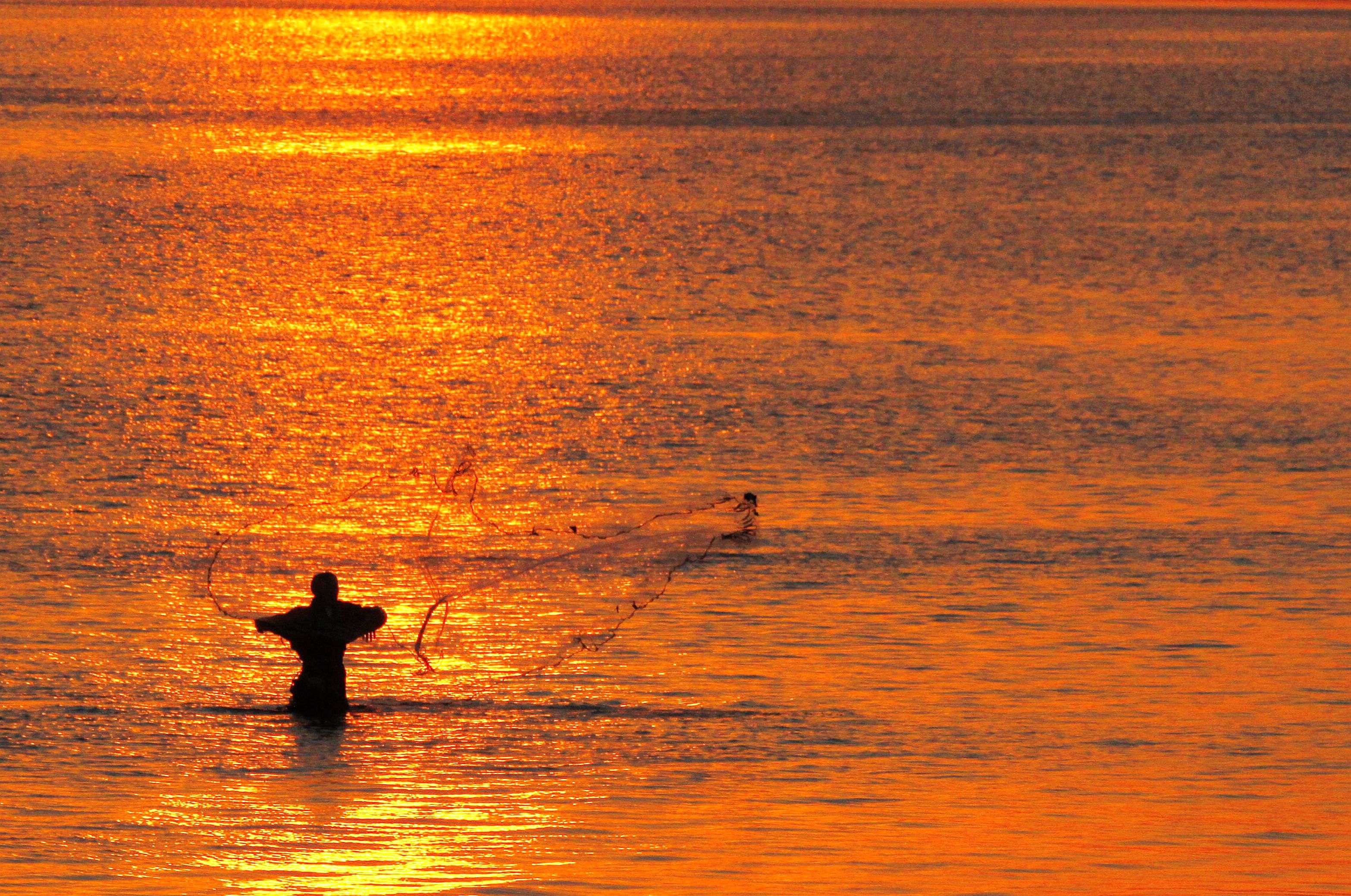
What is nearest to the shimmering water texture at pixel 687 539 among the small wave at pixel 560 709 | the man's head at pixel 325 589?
the small wave at pixel 560 709

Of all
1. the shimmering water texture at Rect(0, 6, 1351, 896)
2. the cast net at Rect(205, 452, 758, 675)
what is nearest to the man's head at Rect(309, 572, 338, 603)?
the shimmering water texture at Rect(0, 6, 1351, 896)

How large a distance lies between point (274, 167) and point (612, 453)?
172ft

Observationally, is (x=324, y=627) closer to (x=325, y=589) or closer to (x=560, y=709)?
(x=325, y=589)

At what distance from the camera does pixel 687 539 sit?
25719mm

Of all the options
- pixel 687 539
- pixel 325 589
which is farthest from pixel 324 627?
pixel 687 539

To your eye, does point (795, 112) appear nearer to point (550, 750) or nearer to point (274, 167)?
point (274, 167)

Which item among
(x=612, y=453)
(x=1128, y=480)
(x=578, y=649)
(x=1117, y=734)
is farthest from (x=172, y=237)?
(x=1117, y=734)

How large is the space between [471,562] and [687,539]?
2.69 meters

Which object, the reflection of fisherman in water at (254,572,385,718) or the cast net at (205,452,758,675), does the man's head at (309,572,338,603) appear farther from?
the cast net at (205,452,758,675)

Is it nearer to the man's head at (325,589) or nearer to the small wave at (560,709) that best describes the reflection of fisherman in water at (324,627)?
the man's head at (325,589)

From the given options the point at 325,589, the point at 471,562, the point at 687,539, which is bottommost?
the point at 325,589

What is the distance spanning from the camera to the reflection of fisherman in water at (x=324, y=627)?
56.3 feet

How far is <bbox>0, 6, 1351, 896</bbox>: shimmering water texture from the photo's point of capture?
1620 cm

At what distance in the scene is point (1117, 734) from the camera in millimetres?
18516
